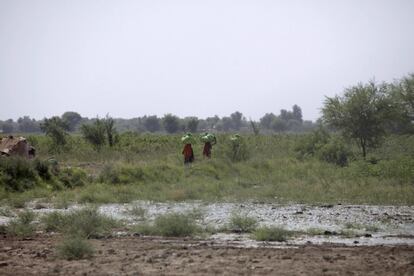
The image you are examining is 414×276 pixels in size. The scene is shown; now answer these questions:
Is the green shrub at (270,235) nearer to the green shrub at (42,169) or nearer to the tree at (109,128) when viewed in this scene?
the green shrub at (42,169)

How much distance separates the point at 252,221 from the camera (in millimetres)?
13734

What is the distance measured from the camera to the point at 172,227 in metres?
13.0

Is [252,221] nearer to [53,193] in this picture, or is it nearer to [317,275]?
[317,275]

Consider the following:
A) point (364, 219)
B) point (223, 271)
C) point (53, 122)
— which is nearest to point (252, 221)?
point (364, 219)

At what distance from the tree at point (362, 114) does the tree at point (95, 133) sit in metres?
20.0

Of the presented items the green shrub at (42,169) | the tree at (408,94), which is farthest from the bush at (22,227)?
the tree at (408,94)

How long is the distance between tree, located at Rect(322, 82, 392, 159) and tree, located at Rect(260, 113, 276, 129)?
133 metres

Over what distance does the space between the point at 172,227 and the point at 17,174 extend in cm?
1389

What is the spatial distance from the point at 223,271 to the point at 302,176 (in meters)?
18.0

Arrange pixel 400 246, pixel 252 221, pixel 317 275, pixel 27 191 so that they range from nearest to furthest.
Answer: pixel 317 275
pixel 400 246
pixel 252 221
pixel 27 191

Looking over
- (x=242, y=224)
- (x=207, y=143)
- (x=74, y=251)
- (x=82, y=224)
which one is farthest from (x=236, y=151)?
(x=74, y=251)

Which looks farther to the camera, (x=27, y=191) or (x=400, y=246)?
(x=27, y=191)

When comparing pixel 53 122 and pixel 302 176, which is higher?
pixel 53 122

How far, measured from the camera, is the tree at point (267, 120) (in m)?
176
